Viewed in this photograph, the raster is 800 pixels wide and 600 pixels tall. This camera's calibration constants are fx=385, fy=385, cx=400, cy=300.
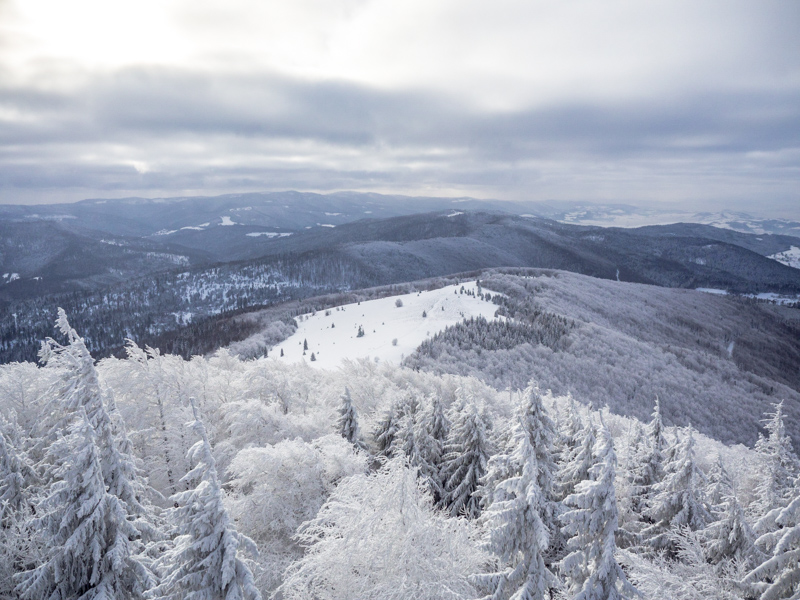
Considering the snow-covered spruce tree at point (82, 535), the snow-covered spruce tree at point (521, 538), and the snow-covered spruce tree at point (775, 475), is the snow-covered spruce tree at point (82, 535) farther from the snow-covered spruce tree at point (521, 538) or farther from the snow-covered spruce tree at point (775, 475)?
the snow-covered spruce tree at point (775, 475)

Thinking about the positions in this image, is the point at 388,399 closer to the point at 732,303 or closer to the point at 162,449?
the point at 162,449

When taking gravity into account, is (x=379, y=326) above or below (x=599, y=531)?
below

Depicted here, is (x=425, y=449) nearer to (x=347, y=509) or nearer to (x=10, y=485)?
(x=347, y=509)

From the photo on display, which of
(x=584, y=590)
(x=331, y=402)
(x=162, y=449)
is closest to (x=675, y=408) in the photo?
(x=331, y=402)

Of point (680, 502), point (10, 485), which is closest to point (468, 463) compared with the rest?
point (680, 502)

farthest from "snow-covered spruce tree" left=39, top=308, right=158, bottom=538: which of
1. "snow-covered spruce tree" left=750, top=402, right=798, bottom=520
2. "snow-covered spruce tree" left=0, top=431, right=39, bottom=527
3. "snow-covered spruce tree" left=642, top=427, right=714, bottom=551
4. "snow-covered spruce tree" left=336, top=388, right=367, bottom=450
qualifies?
"snow-covered spruce tree" left=750, top=402, right=798, bottom=520

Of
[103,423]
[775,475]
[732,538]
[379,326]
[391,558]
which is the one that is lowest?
[379,326]

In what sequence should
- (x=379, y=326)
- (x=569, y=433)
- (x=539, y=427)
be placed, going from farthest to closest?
(x=379, y=326), (x=569, y=433), (x=539, y=427)
